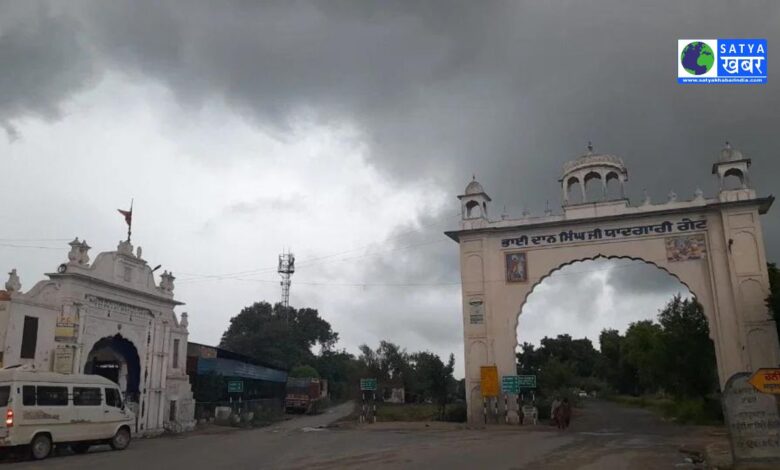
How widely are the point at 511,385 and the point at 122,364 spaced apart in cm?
1650

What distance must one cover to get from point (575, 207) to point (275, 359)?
1803 inches

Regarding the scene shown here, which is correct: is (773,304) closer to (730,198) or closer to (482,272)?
(730,198)

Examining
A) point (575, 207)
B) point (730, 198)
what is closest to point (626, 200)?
point (575, 207)

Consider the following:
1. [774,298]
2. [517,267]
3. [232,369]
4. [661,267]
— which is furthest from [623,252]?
[232,369]

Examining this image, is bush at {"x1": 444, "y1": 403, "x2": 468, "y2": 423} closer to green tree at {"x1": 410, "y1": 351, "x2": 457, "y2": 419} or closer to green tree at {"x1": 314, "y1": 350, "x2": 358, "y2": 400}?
green tree at {"x1": 410, "y1": 351, "x2": 457, "y2": 419}

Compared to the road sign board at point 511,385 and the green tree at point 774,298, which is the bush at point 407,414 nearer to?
the road sign board at point 511,385

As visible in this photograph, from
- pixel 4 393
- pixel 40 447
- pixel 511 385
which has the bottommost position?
pixel 40 447

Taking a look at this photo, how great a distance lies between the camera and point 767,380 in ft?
36.0

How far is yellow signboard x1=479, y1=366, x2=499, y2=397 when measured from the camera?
28156mm

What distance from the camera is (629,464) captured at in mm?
12914

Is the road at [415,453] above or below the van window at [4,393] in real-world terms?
below

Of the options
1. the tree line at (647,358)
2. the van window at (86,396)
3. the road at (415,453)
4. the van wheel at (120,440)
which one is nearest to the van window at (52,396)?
the van window at (86,396)

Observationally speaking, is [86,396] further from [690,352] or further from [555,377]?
[555,377]

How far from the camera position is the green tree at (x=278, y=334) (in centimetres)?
6875
